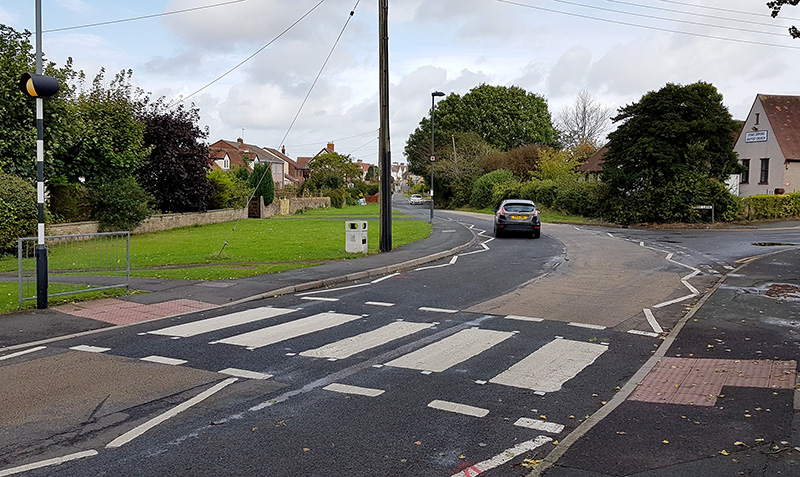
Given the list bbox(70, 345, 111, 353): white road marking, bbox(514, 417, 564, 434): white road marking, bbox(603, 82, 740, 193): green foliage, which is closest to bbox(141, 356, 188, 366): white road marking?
bbox(70, 345, 111, 353): white road marking

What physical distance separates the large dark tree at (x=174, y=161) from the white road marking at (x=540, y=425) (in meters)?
30.9

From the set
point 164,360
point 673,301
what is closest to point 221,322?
point 164,360

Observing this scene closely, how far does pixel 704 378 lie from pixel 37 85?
9693 millimetres

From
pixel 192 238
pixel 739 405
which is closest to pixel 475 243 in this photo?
pixel 192 238

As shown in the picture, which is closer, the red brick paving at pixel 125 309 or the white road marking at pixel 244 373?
the white road marking at pixel 244 373

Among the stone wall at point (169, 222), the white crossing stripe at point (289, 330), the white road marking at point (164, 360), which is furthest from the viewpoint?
the stone wall at point (169, 222)

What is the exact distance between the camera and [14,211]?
19.0 meters

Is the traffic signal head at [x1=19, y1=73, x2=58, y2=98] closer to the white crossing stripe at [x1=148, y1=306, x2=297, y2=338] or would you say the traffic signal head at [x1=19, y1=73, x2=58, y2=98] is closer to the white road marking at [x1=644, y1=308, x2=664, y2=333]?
the white crossing stripe at [x1=148, y1=306, x2=297, y2=338]

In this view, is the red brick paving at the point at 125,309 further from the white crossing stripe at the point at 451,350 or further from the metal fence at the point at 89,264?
the white crossing stripe at the point at 451,350

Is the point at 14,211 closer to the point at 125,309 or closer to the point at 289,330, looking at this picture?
the point at 125,309

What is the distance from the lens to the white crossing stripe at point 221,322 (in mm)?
8745

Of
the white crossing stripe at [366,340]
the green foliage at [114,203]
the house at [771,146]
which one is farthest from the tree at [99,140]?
the house at [771,146]

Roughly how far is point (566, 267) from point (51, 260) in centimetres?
1242

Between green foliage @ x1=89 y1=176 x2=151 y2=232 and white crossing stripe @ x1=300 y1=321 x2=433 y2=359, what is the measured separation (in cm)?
2193
